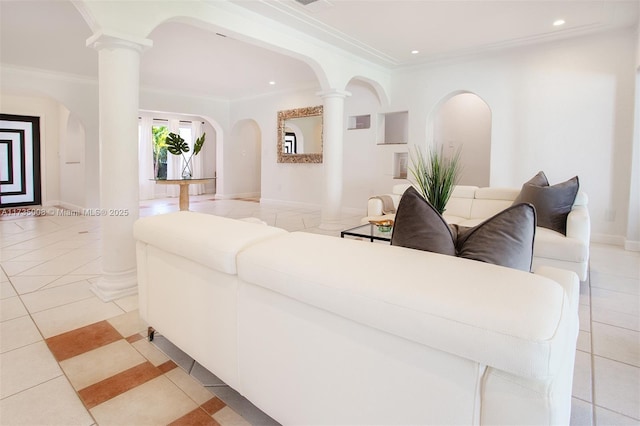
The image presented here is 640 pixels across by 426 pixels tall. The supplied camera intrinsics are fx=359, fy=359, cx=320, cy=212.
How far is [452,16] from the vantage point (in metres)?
3.94

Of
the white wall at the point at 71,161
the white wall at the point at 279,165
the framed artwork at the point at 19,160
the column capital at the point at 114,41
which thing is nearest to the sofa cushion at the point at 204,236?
the column capital at the point at 114,41

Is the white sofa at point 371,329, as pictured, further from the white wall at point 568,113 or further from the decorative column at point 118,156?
the white wall at point 568,113

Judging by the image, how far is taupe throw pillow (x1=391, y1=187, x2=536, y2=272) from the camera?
3.77 ft

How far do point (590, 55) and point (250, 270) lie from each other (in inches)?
211

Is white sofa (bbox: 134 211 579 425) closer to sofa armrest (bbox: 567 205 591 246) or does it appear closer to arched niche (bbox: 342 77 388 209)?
sofa armrest (bbox: 567 205 591 246)

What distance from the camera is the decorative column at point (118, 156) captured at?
8.45ft

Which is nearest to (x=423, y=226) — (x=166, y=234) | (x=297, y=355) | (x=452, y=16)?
(x=297, y=355)

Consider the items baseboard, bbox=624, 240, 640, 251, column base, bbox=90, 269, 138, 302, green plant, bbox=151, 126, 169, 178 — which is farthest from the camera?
green plant, bbox=151, 126, 169, 178

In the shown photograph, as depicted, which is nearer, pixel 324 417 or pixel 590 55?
pixel 324 417

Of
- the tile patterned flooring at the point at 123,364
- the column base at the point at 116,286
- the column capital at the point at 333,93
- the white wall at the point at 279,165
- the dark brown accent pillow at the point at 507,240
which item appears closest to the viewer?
the dark brown accent pillow at the point at 507,240

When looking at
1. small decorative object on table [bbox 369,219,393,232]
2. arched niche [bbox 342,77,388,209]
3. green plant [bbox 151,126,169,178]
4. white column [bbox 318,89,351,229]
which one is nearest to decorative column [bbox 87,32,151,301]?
small decorative object on table [bbox 369,219,393,232]

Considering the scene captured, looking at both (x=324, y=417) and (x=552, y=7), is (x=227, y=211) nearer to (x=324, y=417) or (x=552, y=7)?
(x=552, y=7)

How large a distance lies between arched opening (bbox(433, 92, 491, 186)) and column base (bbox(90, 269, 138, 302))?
5745mm

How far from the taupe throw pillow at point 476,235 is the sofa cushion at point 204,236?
49cm
